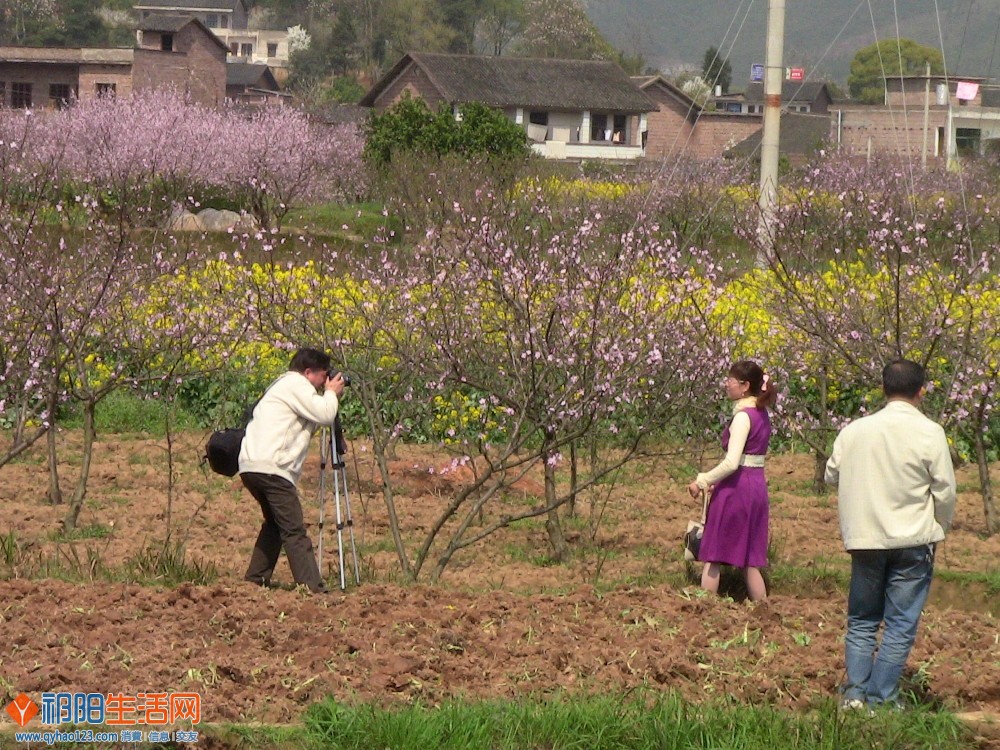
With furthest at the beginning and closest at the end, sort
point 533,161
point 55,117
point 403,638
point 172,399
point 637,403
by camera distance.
Answer: point 55,117
point 533,161
point 172,399
point 637,403
point 403,638

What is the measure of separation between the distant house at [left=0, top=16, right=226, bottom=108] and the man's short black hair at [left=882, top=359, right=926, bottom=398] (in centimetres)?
6527

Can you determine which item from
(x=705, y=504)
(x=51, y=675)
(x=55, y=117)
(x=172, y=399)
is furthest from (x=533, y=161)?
(x=51, y=675)

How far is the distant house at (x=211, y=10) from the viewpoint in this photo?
126094mm

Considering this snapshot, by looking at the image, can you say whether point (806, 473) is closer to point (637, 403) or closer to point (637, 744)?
point (637, 403)

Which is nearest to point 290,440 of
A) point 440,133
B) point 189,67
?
point 440,133

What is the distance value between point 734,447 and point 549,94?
65.3 metres

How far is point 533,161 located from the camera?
129ft

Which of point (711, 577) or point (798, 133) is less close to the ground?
point (798, 133)

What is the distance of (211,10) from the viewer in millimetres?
138125

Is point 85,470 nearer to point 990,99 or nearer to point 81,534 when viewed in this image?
point 81,534

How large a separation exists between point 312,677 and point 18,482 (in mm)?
7012

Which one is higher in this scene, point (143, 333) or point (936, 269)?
point (936, 269)

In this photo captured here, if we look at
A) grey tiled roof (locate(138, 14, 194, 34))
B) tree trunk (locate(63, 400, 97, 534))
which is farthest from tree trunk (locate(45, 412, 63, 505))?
grey tiled roof (locate(138, 14, 194, 34))

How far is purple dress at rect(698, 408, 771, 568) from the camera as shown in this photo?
852 centimetres
